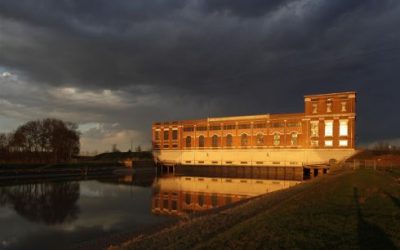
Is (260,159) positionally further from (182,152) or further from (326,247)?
(326,247)

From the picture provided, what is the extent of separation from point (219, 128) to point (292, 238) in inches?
3409

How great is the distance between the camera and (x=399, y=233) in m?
9.56

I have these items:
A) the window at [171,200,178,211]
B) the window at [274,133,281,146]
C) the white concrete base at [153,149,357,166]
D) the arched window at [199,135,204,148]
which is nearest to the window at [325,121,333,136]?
the white concrete base at [153,149,357,166]

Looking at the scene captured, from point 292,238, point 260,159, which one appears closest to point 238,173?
point 260,159

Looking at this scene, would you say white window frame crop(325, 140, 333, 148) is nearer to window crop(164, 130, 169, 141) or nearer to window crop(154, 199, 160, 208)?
window crop(164, 130, 169, 141)

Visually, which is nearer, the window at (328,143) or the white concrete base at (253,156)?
the window at (328,143)

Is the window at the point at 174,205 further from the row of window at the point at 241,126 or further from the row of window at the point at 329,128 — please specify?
the row of window at the point at 241,126

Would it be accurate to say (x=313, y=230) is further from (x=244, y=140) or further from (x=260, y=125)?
(x=244, y=140)

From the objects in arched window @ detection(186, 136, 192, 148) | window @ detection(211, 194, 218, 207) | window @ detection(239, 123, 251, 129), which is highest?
window @ detection(239, 123, 251, 129)

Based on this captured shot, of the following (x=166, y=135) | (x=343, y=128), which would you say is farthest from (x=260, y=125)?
(x=166, y=135)

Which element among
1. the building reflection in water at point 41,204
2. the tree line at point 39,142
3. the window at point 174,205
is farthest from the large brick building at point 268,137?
the building reflection in water at point 41,204

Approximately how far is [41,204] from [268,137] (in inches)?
2520

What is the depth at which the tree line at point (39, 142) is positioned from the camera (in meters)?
85.3

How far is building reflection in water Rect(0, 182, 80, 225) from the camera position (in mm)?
25859
